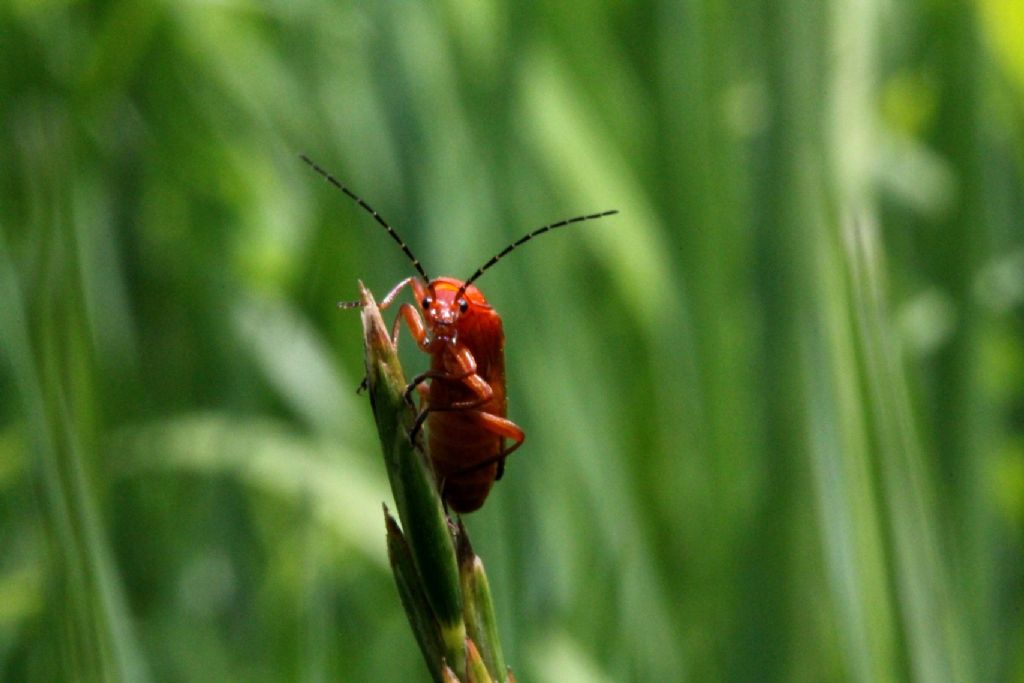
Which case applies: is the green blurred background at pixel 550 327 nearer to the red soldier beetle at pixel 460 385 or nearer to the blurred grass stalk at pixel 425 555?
the red soldier beetle at pixel 460 385

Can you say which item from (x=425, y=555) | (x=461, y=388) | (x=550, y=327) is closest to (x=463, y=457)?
(x=461, y=388)

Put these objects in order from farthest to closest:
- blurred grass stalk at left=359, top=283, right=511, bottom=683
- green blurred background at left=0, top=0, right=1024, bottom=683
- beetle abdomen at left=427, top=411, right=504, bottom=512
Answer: beetle abdomen at left=427, top=411, right=504, bottom=512 → green blurred background at left=0, top=0, right=1024, bottom=683 → blurred grass stalk at left=359, top=283, right=511, bottom=683

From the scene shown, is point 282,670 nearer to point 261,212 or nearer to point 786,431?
point 786,431

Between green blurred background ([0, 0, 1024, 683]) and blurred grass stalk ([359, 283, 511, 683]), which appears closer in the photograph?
blurred grass stalk ([359, 283, 511, 683])

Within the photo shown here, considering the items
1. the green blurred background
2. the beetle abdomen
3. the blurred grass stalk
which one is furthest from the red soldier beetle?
the blurred grass stalk

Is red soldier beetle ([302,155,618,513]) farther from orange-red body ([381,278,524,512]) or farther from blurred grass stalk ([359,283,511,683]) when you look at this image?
blurred grass stalk ([359,283,511,683])

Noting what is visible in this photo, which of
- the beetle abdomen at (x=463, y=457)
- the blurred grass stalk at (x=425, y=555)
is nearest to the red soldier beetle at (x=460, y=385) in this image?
the beetle abdomen at (x=463, y=457)
